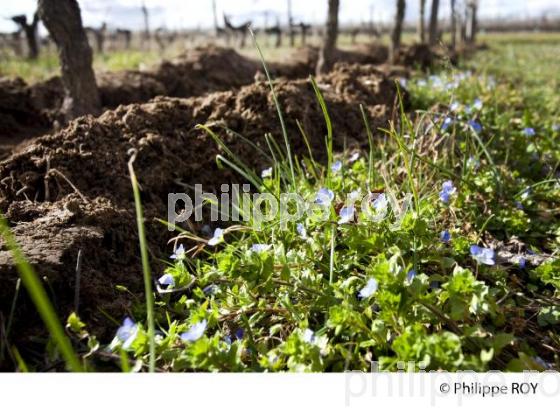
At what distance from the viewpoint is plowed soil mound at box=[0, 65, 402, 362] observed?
1571 millimetres

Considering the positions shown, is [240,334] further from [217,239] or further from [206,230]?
[206,230]

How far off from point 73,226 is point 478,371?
141 centimetres

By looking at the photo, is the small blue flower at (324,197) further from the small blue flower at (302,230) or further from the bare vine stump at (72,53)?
the bare vine stump at (72,53)

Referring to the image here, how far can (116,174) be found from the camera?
2.13 metres

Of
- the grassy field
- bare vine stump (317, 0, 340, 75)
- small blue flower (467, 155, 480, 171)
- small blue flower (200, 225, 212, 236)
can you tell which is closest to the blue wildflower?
the grassy field

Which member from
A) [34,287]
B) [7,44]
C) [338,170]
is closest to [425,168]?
[338,170]

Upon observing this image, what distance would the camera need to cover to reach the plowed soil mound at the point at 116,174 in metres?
1.57

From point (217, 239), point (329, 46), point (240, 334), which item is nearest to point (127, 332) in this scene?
point (240, 334)

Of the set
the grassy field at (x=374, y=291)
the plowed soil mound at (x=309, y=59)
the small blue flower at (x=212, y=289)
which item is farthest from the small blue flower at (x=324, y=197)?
the plowed soil mound at (x=309, y=59)

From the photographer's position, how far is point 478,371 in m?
1.15

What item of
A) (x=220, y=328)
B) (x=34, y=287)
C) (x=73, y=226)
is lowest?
(x=220, y=328)

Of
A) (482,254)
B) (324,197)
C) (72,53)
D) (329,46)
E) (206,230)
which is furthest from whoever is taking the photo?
(329,46)

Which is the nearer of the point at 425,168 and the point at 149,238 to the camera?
the point at 149,238
